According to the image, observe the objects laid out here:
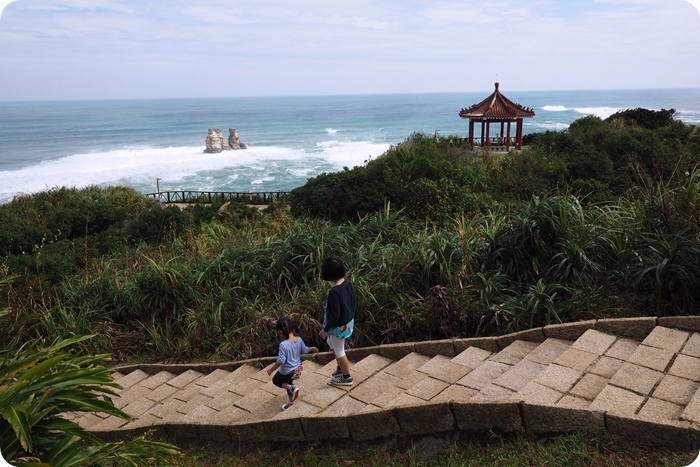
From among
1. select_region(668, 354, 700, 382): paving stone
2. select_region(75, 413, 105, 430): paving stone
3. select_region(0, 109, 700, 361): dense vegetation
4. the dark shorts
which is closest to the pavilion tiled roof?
select_region(0, 109, 700, 361): dense vegetation

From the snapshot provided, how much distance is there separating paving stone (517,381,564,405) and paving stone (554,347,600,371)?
1.51 feet

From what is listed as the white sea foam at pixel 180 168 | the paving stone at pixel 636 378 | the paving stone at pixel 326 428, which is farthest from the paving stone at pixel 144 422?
the white sea foam at pixel 180 168

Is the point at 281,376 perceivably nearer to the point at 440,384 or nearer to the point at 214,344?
the point at 440,384

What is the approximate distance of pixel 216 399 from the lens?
4.97 meters

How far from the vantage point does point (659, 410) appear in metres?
3.31

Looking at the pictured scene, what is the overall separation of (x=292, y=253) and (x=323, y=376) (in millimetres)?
2531

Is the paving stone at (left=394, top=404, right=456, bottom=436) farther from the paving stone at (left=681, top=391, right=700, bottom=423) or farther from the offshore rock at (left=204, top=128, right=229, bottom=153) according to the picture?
the offshore rock at (left=204, top=128, right=229, bottom=153)

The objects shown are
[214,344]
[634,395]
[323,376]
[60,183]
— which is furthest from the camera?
[60,183]

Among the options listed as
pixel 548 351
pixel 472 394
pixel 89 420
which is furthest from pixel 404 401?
pixel 89 420

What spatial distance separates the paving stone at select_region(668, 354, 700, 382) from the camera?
12.1 ft

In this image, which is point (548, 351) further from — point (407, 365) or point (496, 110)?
point (496, 110)

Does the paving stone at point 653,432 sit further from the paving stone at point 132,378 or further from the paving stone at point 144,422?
the paving stone at point 132,378

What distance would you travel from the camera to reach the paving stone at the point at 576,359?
3988 millimetres

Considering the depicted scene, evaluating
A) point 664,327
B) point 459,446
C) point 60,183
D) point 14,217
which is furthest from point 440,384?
point 60,183
